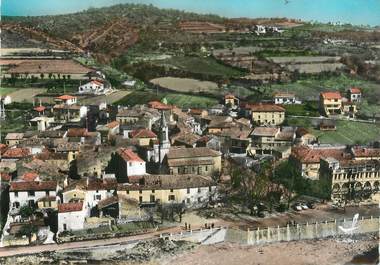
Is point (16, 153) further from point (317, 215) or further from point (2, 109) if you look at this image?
point (2, 109)

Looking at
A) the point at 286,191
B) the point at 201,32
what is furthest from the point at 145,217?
the point at 201,32

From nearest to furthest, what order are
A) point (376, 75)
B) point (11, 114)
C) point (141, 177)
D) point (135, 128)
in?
point (141, 177)
point (135, 128)
point (11, 114)
point (376, 75)

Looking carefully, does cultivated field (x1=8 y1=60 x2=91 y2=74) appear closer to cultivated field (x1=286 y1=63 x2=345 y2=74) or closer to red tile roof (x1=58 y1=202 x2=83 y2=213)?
cultivated field (x1=286 y1=63 x2=345 y2=74)

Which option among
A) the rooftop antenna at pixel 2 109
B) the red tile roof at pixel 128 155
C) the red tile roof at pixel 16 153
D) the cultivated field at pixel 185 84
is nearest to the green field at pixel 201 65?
the cultivated field at pixel 185 84

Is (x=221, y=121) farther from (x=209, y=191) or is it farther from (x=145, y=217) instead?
(x=145, y=217)

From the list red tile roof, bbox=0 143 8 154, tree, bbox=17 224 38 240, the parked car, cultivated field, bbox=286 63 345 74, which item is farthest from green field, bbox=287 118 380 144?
tree, bbox=17 224 38 240

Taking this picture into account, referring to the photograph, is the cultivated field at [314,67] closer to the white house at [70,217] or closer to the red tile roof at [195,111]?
the red tile roof at [195,111]
